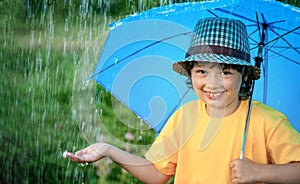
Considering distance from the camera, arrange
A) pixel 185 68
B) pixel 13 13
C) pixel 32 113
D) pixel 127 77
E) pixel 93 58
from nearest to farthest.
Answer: pixel 185 68 → pixel 127 77 → pixel 93 58 → pixel 32 113 → pixel 13 13

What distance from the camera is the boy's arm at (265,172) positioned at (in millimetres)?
2205

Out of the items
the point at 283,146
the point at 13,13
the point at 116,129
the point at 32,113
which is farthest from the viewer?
the point at 13,13

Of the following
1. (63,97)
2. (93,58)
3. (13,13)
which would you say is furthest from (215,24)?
(13,13)

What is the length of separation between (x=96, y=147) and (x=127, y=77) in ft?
1.66

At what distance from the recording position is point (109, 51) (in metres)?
2.65

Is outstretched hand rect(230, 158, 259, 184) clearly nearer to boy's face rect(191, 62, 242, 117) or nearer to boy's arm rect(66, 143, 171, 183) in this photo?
boy's face rect(191, 62, 242, 117)

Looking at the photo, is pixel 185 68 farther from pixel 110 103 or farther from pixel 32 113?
pixel 32 113

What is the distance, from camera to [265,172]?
2229 millimetres

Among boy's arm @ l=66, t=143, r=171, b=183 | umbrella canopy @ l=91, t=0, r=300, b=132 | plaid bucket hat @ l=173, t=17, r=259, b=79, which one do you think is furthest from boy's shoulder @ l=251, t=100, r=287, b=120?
boy's arm @ l=66, t=143, r=171, b=183

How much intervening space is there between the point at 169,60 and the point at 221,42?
0.39 metres

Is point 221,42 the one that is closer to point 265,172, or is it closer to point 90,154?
point 265,172

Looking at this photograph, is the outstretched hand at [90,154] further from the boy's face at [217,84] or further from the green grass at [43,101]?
the green grass at [43,101]

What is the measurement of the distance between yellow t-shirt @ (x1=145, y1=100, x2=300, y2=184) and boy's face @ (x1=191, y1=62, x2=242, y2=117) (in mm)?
58

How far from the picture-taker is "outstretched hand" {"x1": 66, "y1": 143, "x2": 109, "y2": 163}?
2.20 metres
